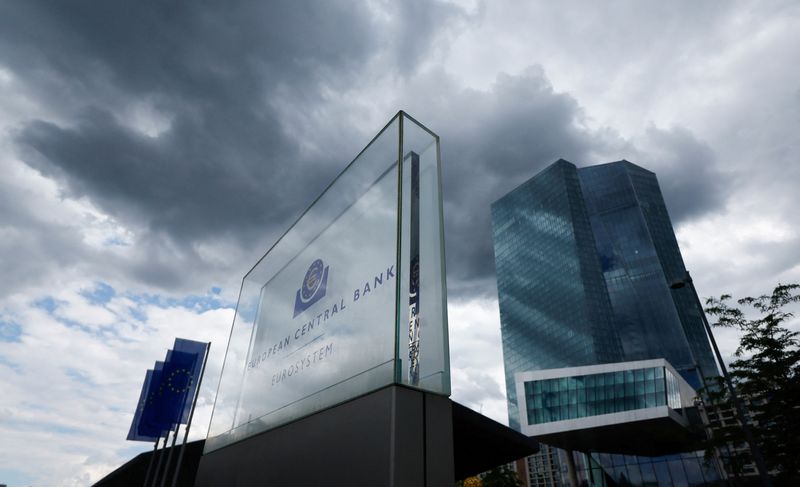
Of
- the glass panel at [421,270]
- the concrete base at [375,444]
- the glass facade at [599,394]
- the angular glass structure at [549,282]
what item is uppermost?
the angular glass structure at [549,282]

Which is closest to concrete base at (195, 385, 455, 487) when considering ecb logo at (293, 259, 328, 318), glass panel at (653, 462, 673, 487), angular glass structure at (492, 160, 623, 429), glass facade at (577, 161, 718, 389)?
ecb logo at (293, 259, 328, 318)

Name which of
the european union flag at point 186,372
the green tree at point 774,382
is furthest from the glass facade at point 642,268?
the european union flag at point 186,372

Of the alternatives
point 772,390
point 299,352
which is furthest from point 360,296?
point 772,390

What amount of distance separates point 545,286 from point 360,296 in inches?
4875

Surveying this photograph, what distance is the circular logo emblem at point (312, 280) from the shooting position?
287 inches

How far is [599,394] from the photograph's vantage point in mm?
48312

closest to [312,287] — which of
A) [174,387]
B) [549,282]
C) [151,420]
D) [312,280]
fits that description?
[312,280]

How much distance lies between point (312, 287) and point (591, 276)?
121 m

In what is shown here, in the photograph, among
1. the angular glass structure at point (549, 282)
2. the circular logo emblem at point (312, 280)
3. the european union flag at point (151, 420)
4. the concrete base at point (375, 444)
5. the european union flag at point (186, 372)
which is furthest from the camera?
the angular glass structure at point (549, 282)

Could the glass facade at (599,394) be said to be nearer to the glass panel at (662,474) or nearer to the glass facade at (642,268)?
the glass panel at (662,474)

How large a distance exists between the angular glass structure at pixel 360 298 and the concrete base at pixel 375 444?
0.20 meters

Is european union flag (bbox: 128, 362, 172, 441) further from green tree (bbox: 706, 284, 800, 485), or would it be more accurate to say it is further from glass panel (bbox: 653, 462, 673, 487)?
glass panel (bbox: 653, 462, 673, 487)

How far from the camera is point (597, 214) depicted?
139 meters

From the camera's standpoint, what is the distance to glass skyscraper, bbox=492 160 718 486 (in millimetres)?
112562
